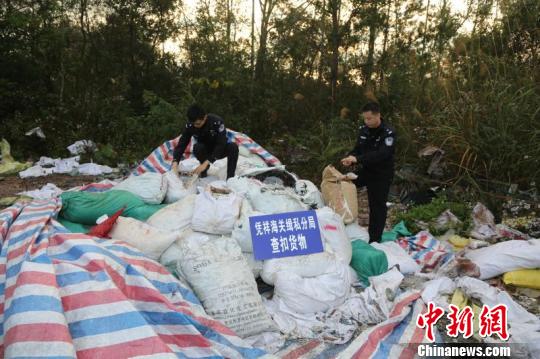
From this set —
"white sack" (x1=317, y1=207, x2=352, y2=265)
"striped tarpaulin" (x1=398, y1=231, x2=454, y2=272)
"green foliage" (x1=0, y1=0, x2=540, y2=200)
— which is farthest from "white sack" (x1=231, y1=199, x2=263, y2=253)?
"green foliage" (x1=0, y1=0, x2=540, y2=200)

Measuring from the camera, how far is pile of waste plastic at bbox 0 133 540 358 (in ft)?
5.99

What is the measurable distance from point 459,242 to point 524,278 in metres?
0.77

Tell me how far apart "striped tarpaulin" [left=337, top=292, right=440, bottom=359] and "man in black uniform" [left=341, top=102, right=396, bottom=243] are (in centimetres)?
112

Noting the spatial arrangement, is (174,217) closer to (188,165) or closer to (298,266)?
(298,266)

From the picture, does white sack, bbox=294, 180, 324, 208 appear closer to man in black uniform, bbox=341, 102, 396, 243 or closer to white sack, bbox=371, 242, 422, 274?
man in black uniform, bbox=341, 102, 396, 243

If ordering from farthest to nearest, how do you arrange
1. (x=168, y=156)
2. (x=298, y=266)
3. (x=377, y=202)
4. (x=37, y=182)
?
1. (x=37, y=182)
2. (x=168, y=156)
3. (x=377, y=202)
4. (x=298, y=266)

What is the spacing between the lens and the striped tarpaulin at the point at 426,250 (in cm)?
291

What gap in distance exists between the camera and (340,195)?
10.6 feet

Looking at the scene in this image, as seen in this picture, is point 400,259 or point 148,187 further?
point 148,187

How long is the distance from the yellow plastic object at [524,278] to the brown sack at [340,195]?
1076mm

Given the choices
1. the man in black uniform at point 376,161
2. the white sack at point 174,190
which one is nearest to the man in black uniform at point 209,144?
the white sack at point 174,190

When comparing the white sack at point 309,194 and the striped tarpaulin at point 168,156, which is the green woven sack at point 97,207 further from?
the striped tarpaulin at point 168,156

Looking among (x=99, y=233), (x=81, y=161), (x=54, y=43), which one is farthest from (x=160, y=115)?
(x=99, y=233)

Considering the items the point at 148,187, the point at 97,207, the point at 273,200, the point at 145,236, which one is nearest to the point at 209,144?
the point at 148,187
